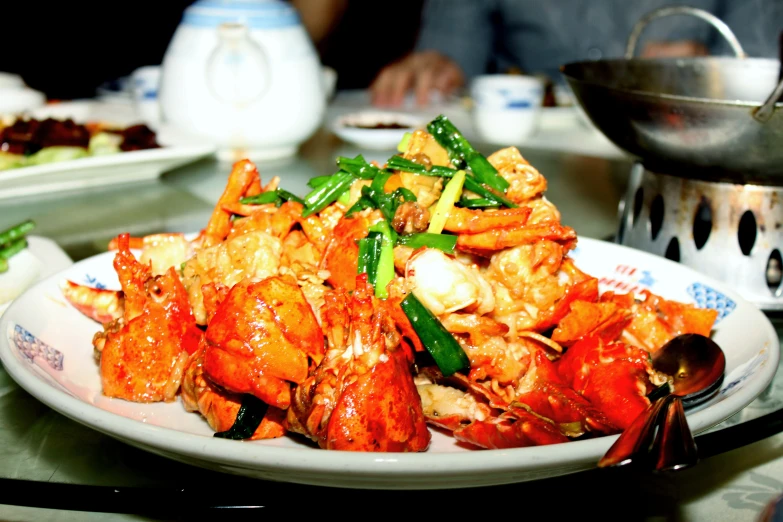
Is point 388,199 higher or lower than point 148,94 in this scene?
higher

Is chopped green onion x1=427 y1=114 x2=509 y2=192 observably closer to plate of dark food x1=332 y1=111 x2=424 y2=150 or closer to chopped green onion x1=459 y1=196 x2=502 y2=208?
chopped green onion x1=459 y1=196 x2=502 y2=208

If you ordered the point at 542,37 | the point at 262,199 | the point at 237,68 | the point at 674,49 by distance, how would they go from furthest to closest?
the point at 542,37
the point at 674,49
the point at 237,68
the point at 262,199

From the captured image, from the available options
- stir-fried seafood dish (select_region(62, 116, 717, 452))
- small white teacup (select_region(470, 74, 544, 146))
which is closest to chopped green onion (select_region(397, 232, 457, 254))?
stir-fried seafood dish (select_region(62, 116, 717, 452))

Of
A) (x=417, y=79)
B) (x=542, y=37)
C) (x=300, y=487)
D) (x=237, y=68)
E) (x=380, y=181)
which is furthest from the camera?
(x=542, y=37)

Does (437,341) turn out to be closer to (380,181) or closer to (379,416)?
(379,416)

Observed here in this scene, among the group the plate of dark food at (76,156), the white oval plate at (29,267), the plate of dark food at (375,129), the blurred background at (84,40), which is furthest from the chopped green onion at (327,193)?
the blurred background at (84,40)

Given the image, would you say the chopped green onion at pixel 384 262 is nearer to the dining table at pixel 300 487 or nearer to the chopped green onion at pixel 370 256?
the chopped green onion at pixel 370 256

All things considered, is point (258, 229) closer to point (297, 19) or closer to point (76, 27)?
point (297, 19)

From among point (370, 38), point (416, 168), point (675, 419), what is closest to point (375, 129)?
point (416, 168)
